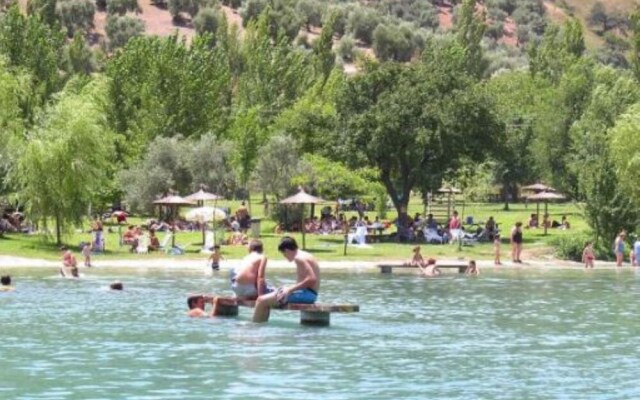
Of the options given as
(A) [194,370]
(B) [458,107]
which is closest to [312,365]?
(A) [194,370]

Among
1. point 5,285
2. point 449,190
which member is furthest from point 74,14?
point 5,285

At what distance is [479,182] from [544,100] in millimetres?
34111

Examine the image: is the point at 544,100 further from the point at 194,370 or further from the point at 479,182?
the point at 194,370

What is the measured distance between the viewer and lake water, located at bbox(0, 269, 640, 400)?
72.4 ft

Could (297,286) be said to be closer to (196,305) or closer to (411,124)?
(196,305)

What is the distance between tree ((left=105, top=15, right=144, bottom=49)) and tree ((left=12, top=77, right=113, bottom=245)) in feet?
360

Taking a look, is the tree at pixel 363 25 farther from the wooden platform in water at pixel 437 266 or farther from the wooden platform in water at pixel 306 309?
the wooden platform in water at pixel 306 309

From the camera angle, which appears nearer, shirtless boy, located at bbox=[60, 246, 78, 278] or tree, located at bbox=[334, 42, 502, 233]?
shirtless boy, located at bbox=[60, 246, 78, 278]

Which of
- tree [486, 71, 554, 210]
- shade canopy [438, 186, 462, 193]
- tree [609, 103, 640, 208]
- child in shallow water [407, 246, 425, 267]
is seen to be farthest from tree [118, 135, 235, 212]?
child in shallow water [407, 246, 425, 267]

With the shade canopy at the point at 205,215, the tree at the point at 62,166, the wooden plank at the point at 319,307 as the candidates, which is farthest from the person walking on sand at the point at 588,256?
the wooden plank at the point at 319,307

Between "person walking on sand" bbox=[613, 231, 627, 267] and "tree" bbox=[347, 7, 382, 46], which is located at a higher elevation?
"tree" bbox=[347, 7, 382, 46]

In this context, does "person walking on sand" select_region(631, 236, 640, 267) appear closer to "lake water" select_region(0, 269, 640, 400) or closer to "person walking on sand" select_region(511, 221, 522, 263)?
"person walking on sand" select_region(511, 221, 522, 263)

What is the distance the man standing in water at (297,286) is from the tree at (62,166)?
87.7 ft

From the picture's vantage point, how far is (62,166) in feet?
182
